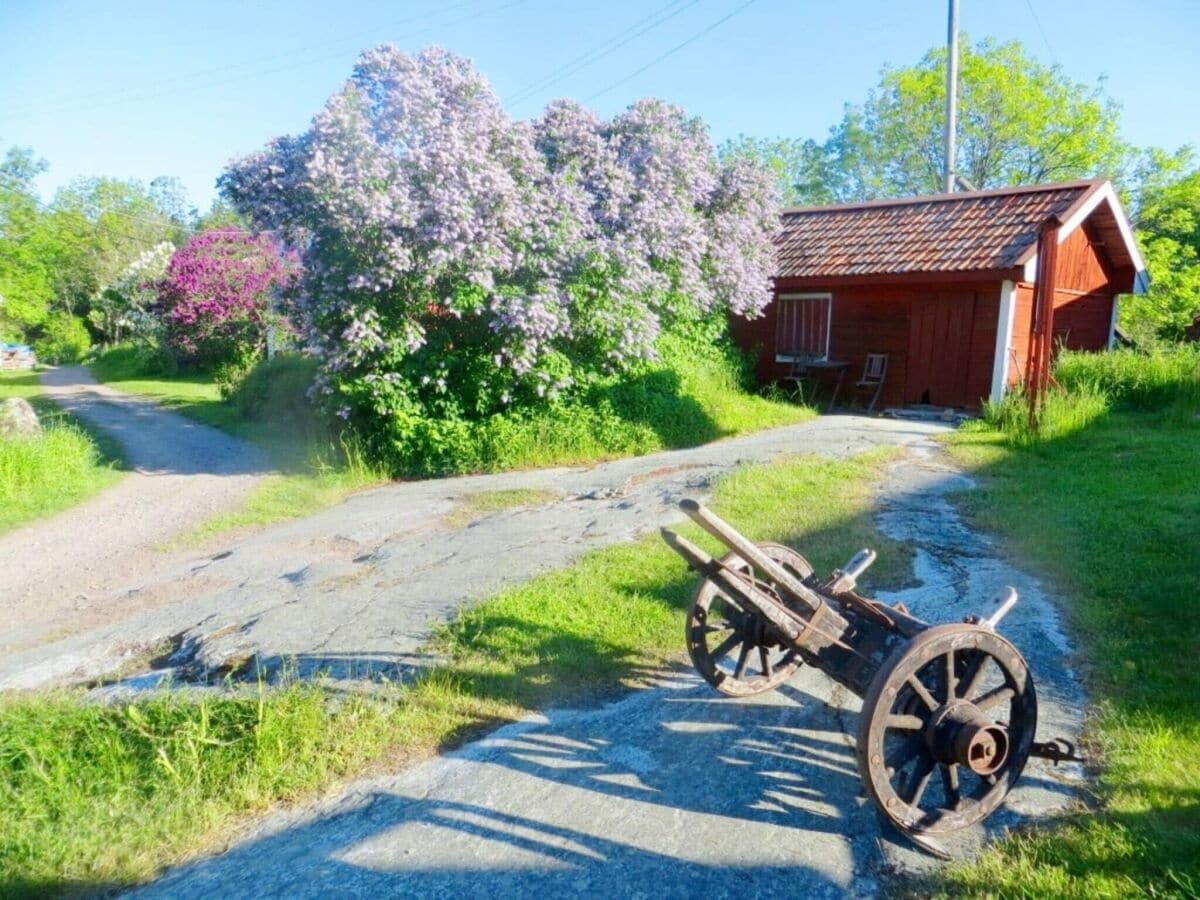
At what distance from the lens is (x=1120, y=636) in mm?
4695

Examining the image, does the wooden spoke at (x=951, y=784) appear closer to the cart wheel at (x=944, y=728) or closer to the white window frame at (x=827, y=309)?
the cart wheel at (x=944, y=728)

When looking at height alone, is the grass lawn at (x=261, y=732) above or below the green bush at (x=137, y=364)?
below

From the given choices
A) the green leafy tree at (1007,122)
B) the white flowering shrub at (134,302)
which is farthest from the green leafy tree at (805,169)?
the white flowering shrub at (134,302)

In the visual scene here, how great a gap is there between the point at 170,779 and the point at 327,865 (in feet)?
3.22

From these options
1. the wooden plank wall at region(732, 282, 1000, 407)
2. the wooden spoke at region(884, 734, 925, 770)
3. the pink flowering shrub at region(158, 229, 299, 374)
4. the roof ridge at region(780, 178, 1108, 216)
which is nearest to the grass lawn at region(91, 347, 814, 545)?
the wooden plank wall at region(732, 282, 1000, 407)

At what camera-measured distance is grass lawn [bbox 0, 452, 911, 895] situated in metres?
3.29

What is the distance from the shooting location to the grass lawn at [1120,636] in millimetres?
2885

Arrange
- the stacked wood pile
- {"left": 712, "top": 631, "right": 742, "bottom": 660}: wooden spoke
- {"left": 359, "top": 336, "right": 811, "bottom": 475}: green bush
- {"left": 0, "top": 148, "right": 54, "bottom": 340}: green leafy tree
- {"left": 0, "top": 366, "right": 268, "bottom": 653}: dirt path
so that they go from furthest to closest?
the stacked wood pile
{"left": 0, "top": 148, "right": 54, "bottom": 340}: green leafy tree
{"left": 359, "top": 336, "right": 811, "bottom": 475}: green bush
{"left": 0, "top": 366, "right": 268, "bottom": 653}: dirt path
{"left": 712, "top": 631, "right": 742, "bottom": 660}: wooden spoke

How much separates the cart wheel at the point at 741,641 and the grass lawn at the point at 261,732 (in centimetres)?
58

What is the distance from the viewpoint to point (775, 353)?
16016mm

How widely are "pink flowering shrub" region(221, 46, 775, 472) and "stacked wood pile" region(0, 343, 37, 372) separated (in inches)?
1251

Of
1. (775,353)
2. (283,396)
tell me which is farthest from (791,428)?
(283,396)

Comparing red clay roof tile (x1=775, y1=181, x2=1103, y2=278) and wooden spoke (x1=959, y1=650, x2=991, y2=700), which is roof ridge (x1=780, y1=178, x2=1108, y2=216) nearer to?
red clay roof tile (x1=775, y1=181, x2=1103, y2=278)

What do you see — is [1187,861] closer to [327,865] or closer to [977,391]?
[327,865]
